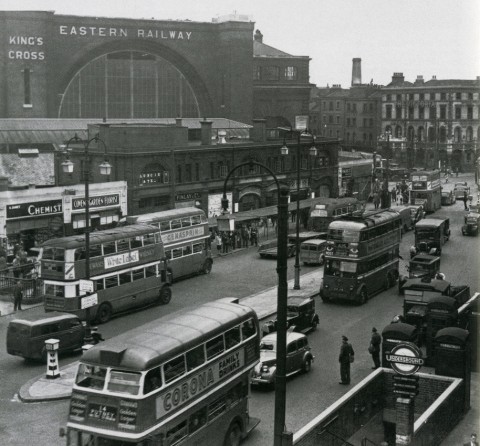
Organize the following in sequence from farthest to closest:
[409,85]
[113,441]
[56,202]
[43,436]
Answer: [409,85]
[56,202]
[43,436]
[113,441]

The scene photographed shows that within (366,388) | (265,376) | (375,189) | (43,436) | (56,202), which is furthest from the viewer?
(375,189)

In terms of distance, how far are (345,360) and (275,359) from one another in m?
2.29

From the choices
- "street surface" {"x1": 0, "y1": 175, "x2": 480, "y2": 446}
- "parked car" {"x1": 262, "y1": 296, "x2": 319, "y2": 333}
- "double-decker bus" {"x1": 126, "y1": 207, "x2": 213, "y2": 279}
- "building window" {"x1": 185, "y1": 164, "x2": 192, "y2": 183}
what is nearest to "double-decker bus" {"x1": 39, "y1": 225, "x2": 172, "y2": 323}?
"street surface" {"x1": 0, "y1": 175, "x2": 480, "y2": 446}

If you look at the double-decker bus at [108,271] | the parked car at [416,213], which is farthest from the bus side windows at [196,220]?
the parked car at [416,213]

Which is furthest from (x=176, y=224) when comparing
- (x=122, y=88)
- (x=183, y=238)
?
(x=122, y=88)

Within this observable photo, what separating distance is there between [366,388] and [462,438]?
9.88 ft

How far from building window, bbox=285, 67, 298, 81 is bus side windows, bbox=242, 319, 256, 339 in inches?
3284

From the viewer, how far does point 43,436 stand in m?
20.9

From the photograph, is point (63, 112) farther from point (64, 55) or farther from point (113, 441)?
point (113, 441)

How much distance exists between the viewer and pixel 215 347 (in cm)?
1928

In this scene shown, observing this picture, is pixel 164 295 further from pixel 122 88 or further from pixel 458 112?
pixel 458 112

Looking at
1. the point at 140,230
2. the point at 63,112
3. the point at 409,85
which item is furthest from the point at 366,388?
the point at 409,85

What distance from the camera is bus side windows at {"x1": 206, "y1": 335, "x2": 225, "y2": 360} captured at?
19.0 metres

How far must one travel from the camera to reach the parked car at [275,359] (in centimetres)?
2439
